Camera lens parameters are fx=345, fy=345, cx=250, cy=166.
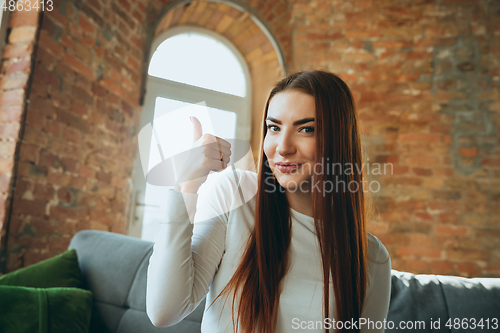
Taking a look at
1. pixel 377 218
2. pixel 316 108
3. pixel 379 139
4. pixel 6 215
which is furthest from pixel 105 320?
pixel 379 139

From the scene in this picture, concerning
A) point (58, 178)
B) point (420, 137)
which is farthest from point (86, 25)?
point (420, 137)

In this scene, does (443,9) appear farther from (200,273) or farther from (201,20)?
(200,273)

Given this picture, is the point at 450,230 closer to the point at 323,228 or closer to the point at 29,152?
the point at 323,228

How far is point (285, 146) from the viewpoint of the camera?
2.92 feet

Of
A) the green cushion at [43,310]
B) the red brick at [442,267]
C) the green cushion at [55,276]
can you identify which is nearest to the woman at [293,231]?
the green cushion at [43,310]

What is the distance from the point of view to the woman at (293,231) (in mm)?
882

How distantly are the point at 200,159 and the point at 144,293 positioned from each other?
2.82 feet

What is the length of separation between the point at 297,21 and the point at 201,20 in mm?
791

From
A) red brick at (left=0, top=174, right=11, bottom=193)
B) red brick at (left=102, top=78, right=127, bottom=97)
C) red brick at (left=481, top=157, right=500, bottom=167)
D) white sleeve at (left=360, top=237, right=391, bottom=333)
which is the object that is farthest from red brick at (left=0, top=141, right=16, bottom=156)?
red brick at (left=481, top=157, right=500, bottom=167)

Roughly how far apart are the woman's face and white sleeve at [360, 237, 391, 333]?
0.39 meters

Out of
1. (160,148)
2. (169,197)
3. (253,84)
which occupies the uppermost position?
(253,84)

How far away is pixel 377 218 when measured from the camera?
241 centimetres

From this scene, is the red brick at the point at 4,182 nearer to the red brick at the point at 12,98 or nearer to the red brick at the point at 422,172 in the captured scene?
the red brick at the point at 12,98

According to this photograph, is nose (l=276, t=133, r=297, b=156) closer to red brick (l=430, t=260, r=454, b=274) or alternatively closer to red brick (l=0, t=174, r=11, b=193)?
red brick (l=0, t=174, r=11, b=193)
